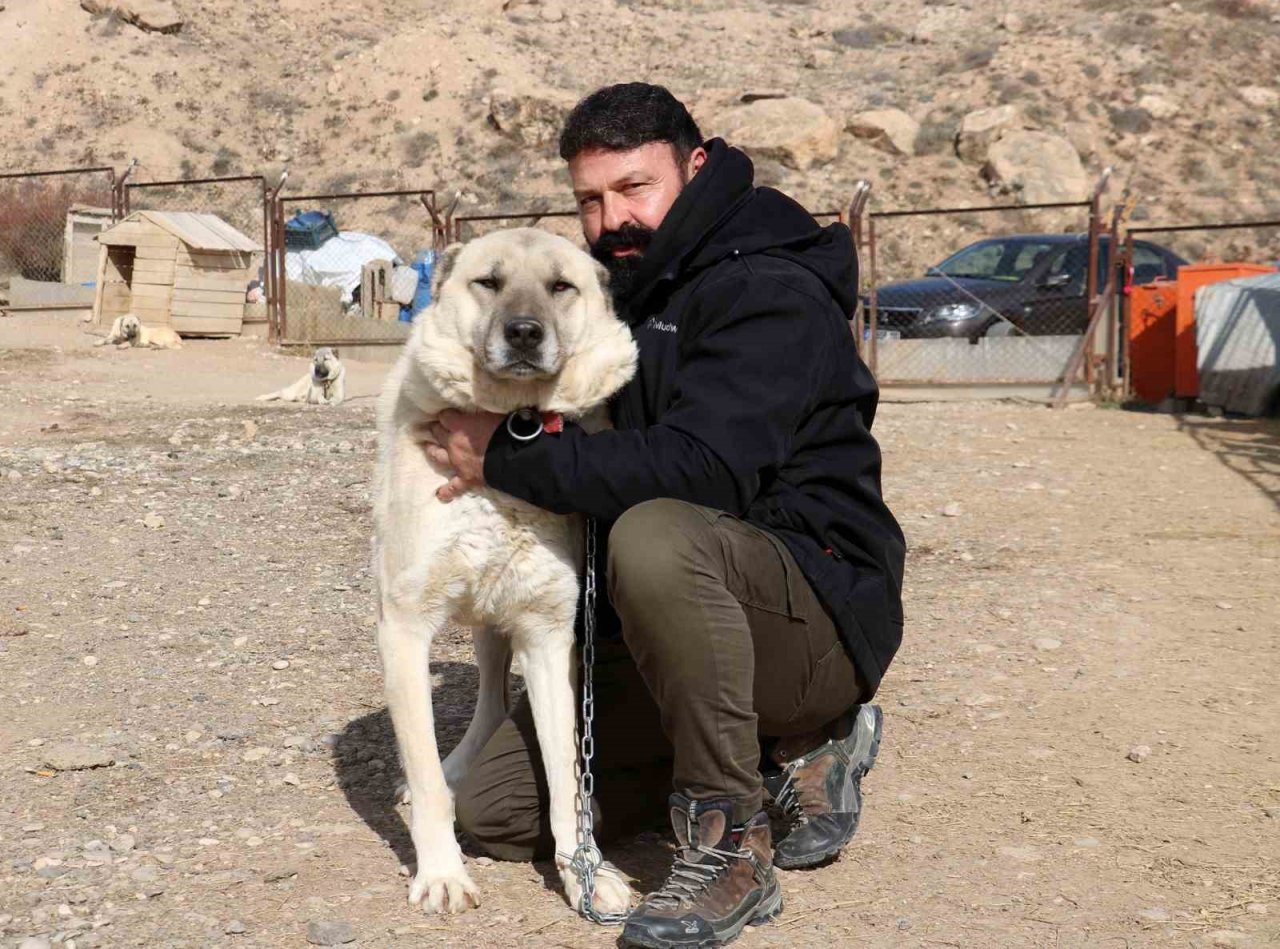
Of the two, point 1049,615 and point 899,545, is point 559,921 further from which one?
point 1049,615

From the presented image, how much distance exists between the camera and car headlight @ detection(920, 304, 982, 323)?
12.9m

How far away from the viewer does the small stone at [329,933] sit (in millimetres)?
2402

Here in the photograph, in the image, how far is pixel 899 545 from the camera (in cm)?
284

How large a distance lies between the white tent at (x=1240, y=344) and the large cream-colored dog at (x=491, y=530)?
8.82 m

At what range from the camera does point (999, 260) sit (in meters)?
13.6

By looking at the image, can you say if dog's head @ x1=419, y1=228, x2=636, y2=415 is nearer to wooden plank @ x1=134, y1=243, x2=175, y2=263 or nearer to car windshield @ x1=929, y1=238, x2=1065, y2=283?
car windshield @ x1=929, y1=238, x2=1065, y2=283

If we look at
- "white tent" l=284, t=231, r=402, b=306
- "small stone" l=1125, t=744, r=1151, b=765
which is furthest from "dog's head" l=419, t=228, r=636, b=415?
"white tent" l=284, t=231, r=402, b=306

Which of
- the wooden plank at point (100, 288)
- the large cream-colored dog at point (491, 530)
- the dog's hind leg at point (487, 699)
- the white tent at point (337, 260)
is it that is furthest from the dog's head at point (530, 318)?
the white tent at point (337, 260)

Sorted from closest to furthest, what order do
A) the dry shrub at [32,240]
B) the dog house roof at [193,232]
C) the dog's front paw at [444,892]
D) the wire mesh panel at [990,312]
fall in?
the dog's front paw at [444,892], the wire mesh panel at [990,312], the dog house roof at [193,232], the dry shrub at [32,240]

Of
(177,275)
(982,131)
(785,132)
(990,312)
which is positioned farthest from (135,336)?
(982,131)

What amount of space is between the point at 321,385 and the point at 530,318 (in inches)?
342

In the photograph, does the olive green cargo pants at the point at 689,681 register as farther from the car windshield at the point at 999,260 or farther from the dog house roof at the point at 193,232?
the dog house roof at the point at 193,232

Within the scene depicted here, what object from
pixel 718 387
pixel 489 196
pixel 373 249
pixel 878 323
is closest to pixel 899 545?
pixel 718 387

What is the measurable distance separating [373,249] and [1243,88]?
21620 millimetres
